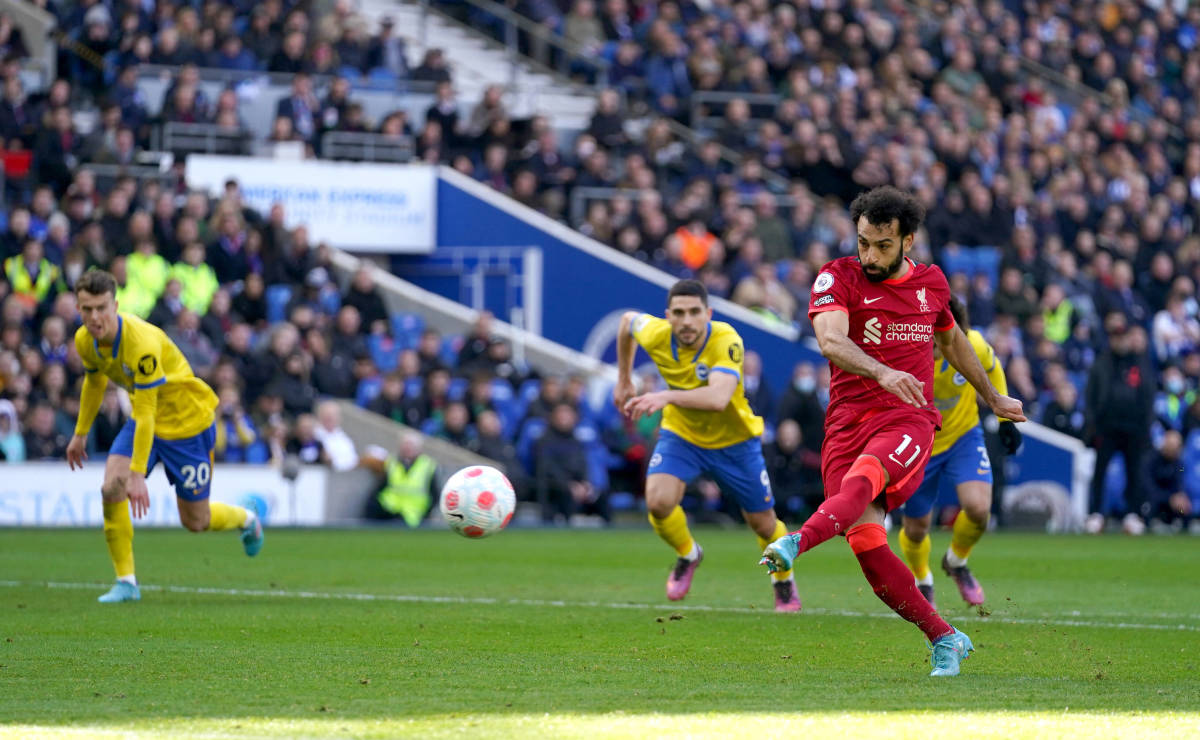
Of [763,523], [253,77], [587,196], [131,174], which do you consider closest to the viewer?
[763,523]

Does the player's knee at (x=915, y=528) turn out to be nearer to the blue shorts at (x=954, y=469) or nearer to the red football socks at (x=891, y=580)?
the blue shorts at (x=954, y=469)

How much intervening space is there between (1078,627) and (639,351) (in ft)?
47.1

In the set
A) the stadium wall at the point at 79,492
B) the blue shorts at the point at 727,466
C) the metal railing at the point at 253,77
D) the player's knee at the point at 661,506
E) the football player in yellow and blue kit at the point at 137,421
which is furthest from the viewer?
the metal railing at the point at 253,77

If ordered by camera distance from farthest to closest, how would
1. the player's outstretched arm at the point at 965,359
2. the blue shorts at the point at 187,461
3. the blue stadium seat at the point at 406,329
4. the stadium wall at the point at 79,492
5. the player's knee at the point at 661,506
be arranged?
the blue stadium seat at the point at 406,329 → the stadium wall at the point at 79,492 → the blue shorts at the point at 187,461 → the player's knee at the point at 661,506 → the player's outstretched arm at the point at 965,359

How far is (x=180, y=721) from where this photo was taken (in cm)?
→ 646

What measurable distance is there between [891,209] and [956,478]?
4162 millimetres

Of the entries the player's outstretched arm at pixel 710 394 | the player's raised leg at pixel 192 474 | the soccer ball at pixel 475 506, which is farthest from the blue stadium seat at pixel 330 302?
the soccer ball at pixel 475 506

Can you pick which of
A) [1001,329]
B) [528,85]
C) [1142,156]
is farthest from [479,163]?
[1142,156]

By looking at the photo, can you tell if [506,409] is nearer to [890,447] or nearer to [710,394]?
[710,394]

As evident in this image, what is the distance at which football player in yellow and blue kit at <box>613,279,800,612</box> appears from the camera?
11.7 m

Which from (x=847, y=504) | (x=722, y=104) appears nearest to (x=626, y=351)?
(x=847, y=504)

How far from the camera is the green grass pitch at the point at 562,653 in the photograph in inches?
258

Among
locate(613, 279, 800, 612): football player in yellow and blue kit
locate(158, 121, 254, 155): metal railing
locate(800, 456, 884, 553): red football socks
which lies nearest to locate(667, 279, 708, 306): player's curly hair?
locate(613, 279, 800, 612): football player in yellow and blue kit

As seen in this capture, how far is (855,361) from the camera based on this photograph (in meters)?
7.87
